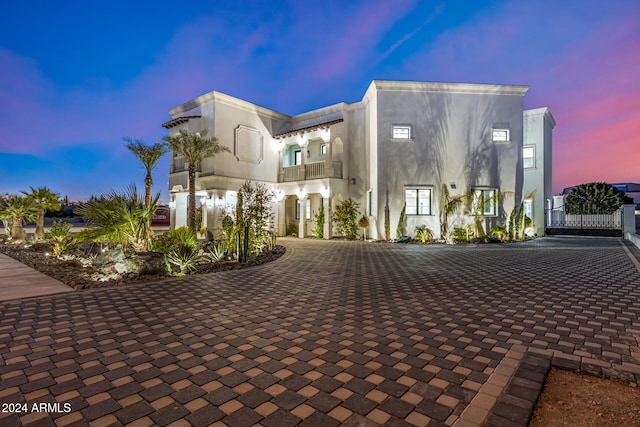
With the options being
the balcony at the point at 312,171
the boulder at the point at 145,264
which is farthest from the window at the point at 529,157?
the boulder at the point at 145,264

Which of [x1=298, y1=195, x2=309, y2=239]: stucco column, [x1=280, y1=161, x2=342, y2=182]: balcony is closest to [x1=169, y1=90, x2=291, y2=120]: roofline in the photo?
[x1=280, y1=161, x2=342, y2=182]: balcony

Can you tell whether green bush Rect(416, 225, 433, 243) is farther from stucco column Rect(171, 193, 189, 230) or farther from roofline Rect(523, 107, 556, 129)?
stucco column Rect(171, 193, 189, 230)

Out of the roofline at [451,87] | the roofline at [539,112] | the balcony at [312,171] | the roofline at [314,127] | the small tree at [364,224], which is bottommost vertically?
the small tree at [364,224]

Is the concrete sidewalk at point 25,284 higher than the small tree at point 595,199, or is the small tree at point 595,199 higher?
the small tree at point 595,199

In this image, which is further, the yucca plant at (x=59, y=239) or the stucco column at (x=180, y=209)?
the stucco column at (x=180, y=209)

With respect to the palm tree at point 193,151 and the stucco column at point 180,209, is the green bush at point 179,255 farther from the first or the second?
the stucco column at point 180,209

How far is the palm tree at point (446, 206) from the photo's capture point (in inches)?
647

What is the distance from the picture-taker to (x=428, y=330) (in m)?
3.89

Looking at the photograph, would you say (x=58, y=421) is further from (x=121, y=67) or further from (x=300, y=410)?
(x=121, y=67)

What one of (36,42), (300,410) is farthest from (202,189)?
(36,42)

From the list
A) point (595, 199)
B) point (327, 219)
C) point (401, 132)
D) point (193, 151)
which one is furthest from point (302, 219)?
point (595, 199)

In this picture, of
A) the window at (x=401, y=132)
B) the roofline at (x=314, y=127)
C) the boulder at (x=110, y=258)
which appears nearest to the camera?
the boulder at (x=110, y=258)

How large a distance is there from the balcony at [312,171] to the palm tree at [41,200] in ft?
39.6

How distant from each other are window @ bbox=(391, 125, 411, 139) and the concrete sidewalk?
15.1m
